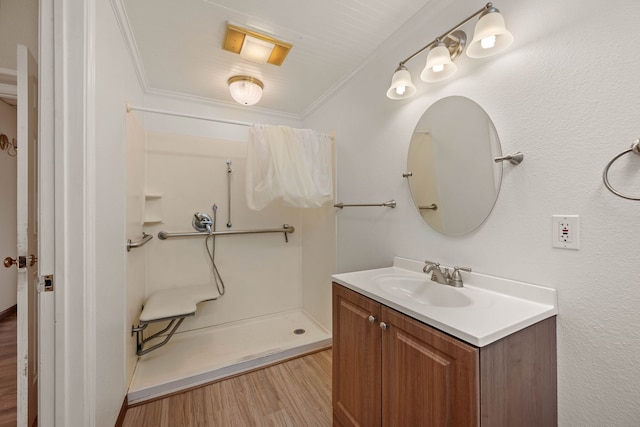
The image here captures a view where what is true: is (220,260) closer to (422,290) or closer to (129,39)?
(129,39)

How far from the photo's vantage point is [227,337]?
229 cm

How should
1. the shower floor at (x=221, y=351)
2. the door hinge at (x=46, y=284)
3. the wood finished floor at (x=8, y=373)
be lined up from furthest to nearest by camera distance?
the shower floor at (x=221, y=351), the wood finished floor at (x=8, y=373), the door hinge at (x=46, y=284)

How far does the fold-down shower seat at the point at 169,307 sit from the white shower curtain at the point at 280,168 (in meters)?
0.91

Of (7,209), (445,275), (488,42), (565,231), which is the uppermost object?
(488,42)

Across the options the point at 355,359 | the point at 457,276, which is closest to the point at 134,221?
the point at 355,359

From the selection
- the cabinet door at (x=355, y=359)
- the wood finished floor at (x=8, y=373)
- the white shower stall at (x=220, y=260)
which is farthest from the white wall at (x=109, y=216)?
the cabinet door at (x=355, y=359)

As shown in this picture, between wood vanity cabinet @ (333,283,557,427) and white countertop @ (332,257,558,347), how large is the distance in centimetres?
3

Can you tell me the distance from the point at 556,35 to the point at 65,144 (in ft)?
5.93

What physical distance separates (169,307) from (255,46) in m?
1.98

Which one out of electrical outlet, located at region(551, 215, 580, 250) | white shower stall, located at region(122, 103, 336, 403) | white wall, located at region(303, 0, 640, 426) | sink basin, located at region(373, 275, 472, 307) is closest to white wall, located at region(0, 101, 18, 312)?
white shower stall, located at region(122, 103, 336, 403)

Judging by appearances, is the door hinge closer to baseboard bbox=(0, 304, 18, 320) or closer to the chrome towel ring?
the chrome towel ring

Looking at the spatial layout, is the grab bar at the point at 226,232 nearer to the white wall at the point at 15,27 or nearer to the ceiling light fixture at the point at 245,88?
the ceiling light fixture at the point at 245,88

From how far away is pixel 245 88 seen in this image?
6.51 feet

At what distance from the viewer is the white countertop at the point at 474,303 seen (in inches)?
29.1
